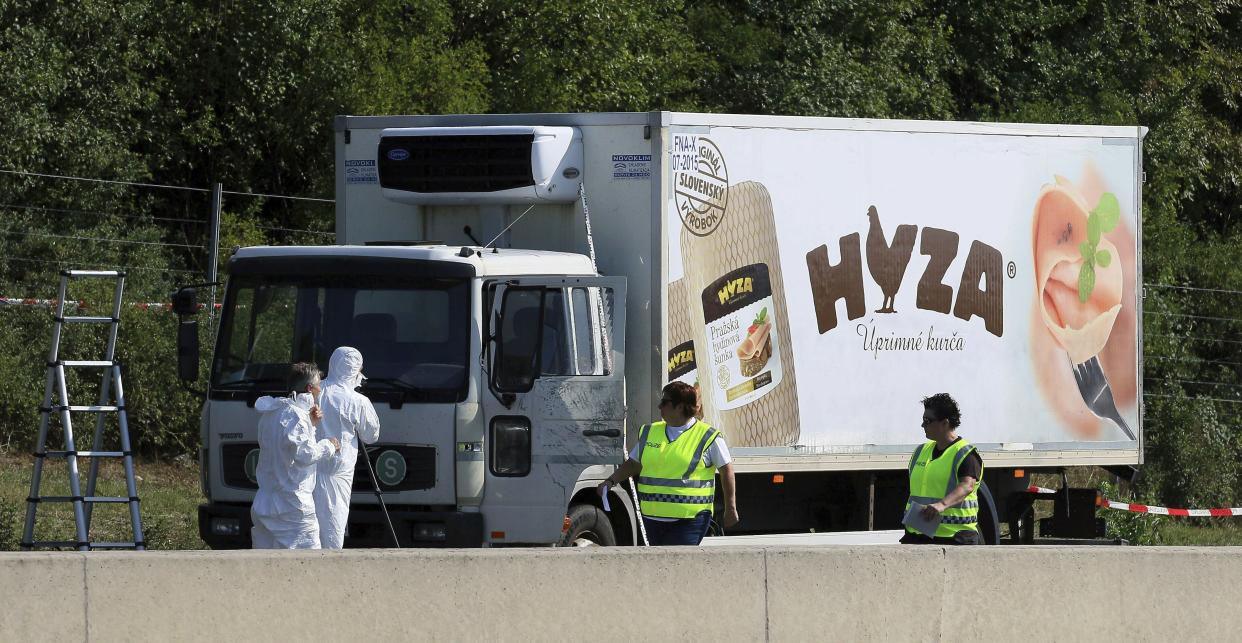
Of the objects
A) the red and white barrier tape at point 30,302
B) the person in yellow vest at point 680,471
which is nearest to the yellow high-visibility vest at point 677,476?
the person in yellow vest at point 680,471

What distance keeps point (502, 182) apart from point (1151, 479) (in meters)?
12.4

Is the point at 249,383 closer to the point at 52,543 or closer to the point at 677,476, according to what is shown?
the point at 677,476

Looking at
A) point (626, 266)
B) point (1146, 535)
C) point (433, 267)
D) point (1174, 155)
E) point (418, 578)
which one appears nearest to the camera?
point (418, 578)

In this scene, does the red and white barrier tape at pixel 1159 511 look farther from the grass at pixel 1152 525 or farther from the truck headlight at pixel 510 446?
the truck headlight at pixel 510 446

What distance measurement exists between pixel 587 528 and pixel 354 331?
1.86 metres

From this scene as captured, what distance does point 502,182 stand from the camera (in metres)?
11.4

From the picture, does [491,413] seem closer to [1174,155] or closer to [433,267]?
[433,267]

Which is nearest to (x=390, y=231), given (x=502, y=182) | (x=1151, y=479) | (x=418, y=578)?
(x=502, y=182)

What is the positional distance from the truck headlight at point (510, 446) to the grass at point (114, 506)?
14.7 ft

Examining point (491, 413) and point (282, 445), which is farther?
point (491, 413)

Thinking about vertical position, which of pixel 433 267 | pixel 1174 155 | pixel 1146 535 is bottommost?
pixel 1146 535

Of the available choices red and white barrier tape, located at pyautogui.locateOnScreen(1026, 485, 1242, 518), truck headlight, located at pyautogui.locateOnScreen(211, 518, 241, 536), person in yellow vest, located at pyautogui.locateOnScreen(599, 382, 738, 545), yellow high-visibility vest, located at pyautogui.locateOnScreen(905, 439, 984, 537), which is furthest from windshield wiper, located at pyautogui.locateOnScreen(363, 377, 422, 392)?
red and white barrier tape, located at pyautogui.locateOnScreen(1026, 485, 1242, 518)

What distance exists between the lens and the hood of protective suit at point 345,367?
32.2 feet

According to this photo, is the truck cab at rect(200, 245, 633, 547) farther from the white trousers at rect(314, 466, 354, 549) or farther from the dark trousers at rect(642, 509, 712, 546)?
the dark trousers at rect(642, 509, 712, 546)
